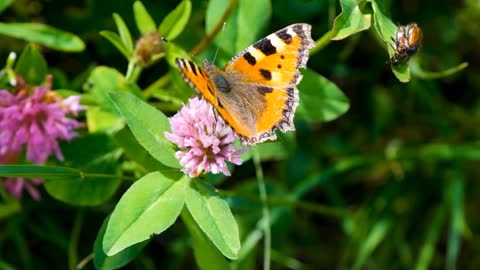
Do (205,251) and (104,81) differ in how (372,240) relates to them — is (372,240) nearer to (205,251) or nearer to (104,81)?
(205,251)

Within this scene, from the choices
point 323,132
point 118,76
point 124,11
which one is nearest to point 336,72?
point 323,132

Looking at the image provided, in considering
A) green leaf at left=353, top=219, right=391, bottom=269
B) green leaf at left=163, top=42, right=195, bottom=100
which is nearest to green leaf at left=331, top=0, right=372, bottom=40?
green leaf at left=163, top=42, right=195, bottom=100

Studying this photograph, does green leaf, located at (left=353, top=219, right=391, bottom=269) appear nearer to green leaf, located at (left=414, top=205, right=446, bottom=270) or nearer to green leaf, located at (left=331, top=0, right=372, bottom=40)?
green leaf, located at (left=414, top=205, right=446, bottom=270)

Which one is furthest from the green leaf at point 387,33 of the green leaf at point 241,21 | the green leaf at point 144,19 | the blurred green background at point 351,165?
the green leaf at point 144,19

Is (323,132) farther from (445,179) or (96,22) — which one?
(96,22)

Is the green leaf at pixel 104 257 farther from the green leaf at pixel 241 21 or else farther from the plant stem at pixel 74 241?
the green leaf at pixel 241 21

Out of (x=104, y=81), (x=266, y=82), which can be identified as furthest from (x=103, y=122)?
(x=266, y=82)
